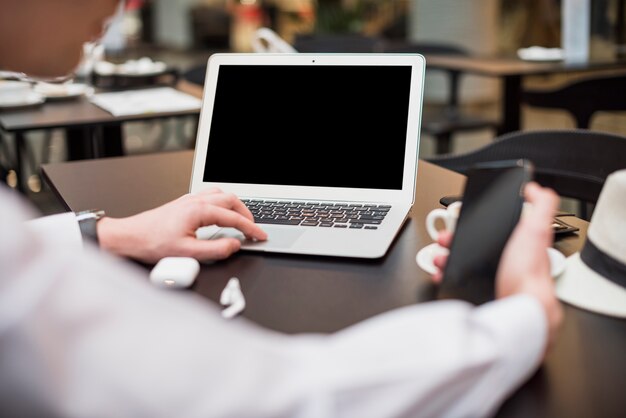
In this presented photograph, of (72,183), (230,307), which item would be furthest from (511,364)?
(72,183)

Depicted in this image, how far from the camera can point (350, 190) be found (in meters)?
1.29

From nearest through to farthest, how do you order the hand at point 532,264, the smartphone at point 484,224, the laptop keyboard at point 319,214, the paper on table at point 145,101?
the hand at point 532,264, the smartphone at point 484,224, the laptop keyboard at point 319,214, the paper on table at point 145,101

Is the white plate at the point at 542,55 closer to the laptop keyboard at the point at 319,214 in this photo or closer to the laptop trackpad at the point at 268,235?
the laptop keyboard at the point at 319,214

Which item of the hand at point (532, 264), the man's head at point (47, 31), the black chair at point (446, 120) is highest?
the man's head at point (47, 31)

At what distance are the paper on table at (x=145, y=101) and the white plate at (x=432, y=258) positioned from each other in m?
1.70

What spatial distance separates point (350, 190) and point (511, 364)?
76 centimetres

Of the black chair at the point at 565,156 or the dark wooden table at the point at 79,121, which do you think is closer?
the black chair at the point at 565,156

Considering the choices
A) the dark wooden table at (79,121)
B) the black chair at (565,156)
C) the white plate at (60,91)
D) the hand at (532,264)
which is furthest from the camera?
the white plate at (60,91)

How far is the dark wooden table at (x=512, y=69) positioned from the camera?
3.57 meters

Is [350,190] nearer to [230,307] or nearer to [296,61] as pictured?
[296,61]

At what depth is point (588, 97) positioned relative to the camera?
321cm

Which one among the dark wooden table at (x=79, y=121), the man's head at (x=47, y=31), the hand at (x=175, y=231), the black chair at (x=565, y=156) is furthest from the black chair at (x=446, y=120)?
the man's head at (x=47, y=31)

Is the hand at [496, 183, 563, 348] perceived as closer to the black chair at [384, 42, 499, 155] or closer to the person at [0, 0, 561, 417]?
the person at [0, 0, 561, 417]

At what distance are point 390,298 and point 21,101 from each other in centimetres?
225
